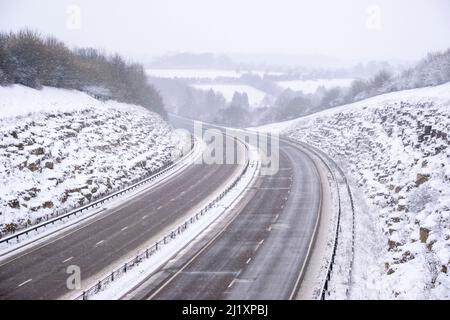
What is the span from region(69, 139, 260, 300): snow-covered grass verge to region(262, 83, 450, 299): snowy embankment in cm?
1145

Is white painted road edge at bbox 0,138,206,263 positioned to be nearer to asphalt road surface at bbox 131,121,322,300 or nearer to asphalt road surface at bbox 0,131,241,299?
asphalt road surface at bbox 0,131,241,299

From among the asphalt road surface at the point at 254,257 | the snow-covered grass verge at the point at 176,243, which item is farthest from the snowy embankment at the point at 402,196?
the snow-covered grass verge at the point at 176,243

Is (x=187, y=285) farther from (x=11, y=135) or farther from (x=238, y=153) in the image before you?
(x=238, y=153)

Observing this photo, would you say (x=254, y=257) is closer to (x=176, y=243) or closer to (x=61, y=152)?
(x=176, y=243)

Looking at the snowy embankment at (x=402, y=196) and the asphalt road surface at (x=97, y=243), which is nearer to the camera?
the snowy embankment at (x=402, y=196)

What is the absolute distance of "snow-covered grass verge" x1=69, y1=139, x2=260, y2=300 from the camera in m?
24.5

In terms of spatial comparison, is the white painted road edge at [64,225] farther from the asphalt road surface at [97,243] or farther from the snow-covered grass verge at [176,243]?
the snow-covered grass verge at [176,243]

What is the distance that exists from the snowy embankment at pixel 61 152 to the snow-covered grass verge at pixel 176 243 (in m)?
11.1

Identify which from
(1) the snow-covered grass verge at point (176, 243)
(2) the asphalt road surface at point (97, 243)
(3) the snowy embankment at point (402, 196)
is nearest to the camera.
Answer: (3) the snowy embankment at point (402, 196)

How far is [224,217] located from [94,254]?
39.8 ft

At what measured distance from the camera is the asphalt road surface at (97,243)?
987 inches

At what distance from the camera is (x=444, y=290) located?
21.7 meters

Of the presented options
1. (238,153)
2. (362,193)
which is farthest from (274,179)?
(238,153)
